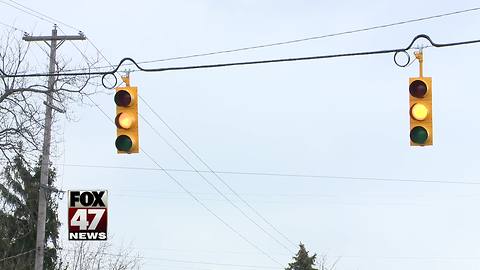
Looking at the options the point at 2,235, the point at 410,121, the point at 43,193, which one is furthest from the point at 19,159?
the point at 410,121

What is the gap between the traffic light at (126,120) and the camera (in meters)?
12.4

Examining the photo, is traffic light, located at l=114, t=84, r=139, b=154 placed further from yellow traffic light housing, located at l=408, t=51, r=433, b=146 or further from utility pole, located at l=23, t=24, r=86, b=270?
utility pole, located at l=23, t=24, r=86, b=270

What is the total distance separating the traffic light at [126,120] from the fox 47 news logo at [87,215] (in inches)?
244

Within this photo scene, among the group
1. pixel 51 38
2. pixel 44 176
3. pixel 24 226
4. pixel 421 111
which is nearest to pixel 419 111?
pixel 421 111

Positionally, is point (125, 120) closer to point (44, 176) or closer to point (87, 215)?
point (87, 215)

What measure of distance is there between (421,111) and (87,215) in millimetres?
9385

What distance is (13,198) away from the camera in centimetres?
3150

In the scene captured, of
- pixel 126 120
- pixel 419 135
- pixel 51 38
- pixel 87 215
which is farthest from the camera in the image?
pixel 51 38

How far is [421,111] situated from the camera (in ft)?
38.5

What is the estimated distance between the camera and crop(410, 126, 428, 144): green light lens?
11633 millimetres

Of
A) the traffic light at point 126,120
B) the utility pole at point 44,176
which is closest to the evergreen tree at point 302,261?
the utility pole at point 44,176

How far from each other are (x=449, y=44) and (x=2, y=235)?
30069 mm

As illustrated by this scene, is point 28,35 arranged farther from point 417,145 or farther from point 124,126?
point 417,145

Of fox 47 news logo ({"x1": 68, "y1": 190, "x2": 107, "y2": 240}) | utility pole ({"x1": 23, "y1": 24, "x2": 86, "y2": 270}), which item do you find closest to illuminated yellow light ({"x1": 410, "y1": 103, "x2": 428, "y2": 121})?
fox 47 news logo ({"x1": 68, "y1": 190, "x2": 107, "y2": 240})
